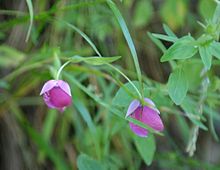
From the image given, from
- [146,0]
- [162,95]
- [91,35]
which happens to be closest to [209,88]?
[162,95]

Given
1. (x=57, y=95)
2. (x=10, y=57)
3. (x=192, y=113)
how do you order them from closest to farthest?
(x=57, y=95) < (x=192, y=113) < (x=10, y=57)

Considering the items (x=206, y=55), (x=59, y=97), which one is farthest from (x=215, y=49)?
(x=59, y=97)

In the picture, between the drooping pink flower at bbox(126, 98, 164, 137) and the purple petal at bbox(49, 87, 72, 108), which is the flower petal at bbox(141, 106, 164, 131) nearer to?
the drooping pink flower at bbox(126, 98, 164, 137)

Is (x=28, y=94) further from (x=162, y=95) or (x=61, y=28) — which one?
(x=162, y=95)

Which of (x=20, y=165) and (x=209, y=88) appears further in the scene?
(x=20, y=165)

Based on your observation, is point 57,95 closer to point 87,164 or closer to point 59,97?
point 59,97

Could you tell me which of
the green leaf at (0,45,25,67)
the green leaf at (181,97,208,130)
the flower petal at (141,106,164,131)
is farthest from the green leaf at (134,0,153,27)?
the flower petal at (141,106,164,131)

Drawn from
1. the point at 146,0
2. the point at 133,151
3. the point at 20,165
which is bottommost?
the point at 20,165
